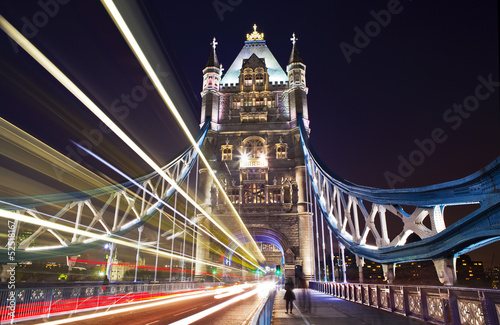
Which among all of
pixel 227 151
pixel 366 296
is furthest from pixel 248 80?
pixel 366 296

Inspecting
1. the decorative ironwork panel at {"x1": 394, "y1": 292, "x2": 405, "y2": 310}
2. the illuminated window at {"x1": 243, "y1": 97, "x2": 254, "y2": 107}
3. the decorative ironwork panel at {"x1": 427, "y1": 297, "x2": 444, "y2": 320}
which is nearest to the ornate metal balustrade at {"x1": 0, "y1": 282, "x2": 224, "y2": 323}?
the decorative ironwork panel at {"x1": 394, "y1": 292, "x2": 405, "y2": 310}

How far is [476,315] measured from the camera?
5.91 metres

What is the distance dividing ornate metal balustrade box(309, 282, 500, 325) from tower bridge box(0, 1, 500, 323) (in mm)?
663

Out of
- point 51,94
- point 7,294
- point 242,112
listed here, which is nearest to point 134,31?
point 51,94

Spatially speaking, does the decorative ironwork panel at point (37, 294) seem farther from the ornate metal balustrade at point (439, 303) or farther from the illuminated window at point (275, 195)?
the illuminated window at point (275, 195)

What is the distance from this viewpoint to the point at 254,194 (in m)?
37.7

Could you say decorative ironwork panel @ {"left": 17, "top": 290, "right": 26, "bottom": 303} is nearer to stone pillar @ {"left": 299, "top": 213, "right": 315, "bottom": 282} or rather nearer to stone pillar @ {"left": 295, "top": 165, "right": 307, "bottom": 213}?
stone pillar @ {"left": 299, "top": 213, "right": 315, "bottom": 282}

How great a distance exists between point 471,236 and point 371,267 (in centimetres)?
14053

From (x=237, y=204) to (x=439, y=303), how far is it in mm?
29579

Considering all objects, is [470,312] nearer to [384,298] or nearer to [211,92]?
[384,298]

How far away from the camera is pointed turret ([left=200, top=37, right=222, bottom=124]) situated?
138ft

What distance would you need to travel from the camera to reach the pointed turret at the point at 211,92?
138ft

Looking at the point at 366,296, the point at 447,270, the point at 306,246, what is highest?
the point at 306,246

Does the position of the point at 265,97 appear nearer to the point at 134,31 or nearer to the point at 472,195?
the point at 134,31
